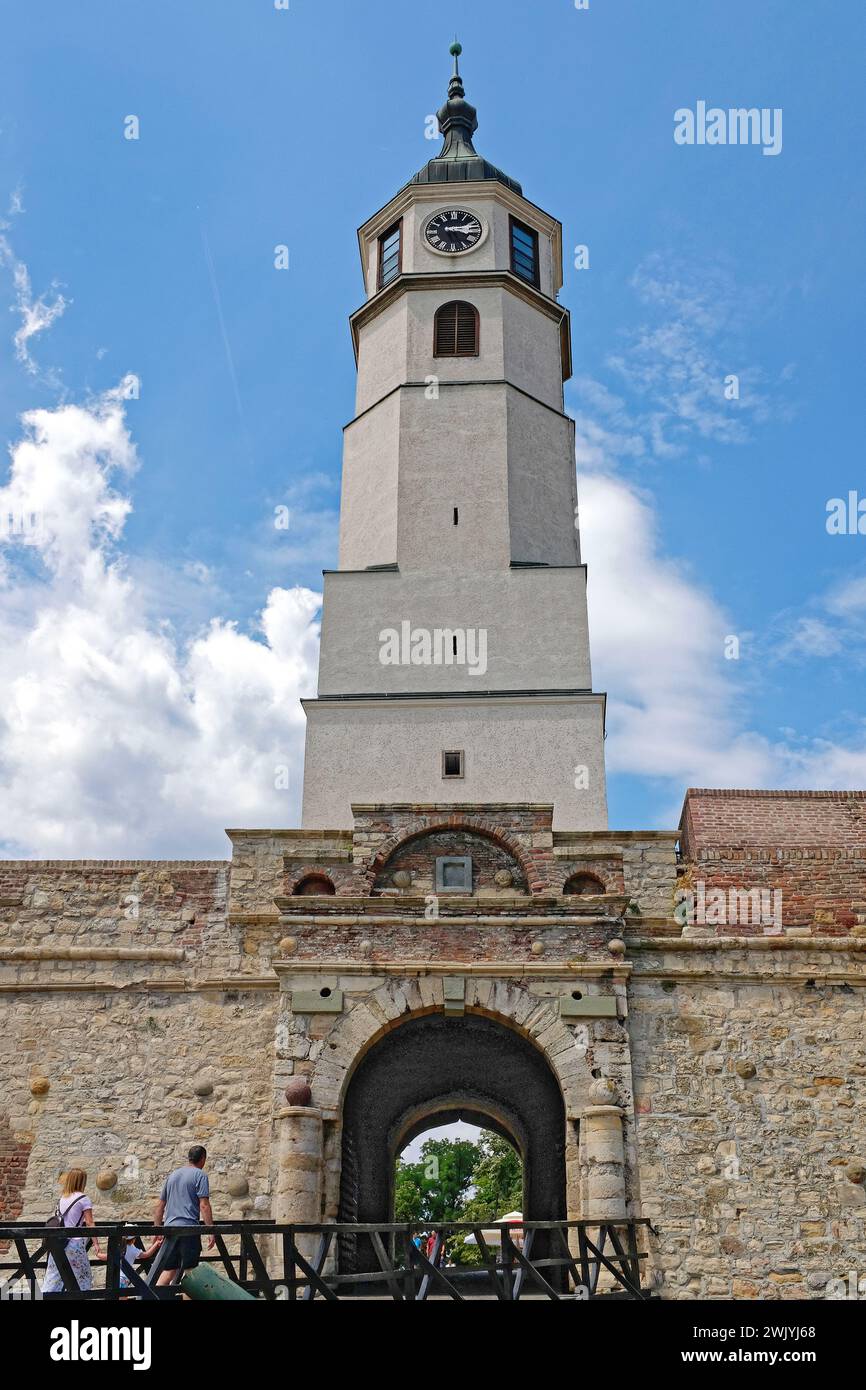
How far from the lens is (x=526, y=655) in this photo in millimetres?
18422

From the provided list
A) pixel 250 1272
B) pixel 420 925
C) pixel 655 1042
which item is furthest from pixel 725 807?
pixel 250 1272

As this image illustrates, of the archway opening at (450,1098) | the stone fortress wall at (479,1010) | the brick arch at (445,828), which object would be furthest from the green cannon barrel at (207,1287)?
the brick arch at (445,828)

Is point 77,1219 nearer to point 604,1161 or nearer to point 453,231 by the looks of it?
point 604,1161

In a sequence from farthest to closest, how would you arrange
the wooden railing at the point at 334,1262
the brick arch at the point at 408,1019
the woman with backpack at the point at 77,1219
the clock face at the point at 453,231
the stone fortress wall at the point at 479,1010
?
1. the clock face at the point at 453,231
2. the brick arch at the point at 408,1019
3. the stone fortress wall at the point at 479,1010
4. the woman with backpack at the point at 77,1219
5. the wooden railing at the point at 334,1262

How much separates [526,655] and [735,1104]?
26.5 feet

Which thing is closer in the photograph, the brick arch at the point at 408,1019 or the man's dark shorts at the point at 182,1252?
the man's dark shorts at the point at 182,1252

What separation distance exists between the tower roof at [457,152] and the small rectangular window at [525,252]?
78cm

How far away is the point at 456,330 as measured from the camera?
68.5 feet

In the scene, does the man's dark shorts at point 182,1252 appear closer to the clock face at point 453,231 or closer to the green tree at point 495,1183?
the clock face at point 453,231

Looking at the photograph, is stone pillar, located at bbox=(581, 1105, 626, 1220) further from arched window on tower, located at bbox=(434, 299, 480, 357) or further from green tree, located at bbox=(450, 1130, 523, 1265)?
green tree, located at bbox=(450, 1130, 523, 1265)

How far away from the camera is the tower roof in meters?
22.4

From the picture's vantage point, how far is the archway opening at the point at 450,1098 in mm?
14211

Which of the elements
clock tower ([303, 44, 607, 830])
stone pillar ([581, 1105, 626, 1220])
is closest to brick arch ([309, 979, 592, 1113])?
stone pillar ([581, 1105, 626, 1220])

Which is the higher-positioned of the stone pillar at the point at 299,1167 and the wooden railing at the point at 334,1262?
the stone pillar at the point at 299,1167
